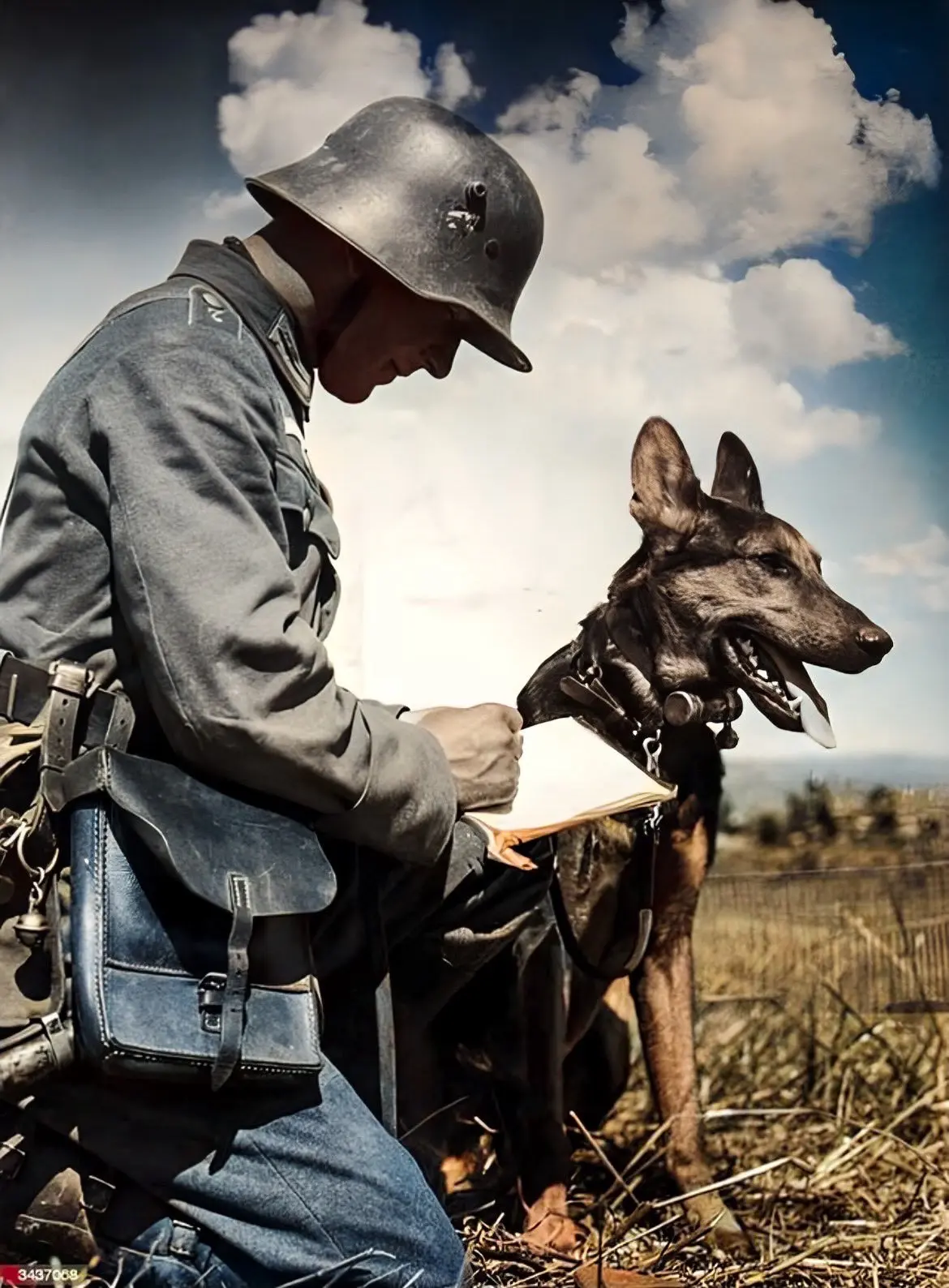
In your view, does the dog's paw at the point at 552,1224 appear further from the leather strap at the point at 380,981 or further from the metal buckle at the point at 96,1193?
the metal buckle at the point at 96,1193

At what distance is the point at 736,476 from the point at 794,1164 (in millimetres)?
1538

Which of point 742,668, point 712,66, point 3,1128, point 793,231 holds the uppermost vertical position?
point 712,66

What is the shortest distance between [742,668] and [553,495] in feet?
1.95

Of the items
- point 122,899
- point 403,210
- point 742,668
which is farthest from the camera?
point 742,668

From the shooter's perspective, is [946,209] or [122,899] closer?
[122,899]

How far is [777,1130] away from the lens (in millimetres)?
3654

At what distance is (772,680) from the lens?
3592 mm

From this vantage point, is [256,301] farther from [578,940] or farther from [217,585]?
[578,940]

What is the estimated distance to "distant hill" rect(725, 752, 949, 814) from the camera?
12.0 feet

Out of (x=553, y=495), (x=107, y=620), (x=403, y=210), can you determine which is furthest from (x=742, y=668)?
(x=107, y=620)

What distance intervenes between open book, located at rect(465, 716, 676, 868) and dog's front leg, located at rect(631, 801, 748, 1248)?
94cm

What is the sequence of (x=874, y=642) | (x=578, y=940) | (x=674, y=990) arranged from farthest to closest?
(x=674, y=990) < (x=874, y=642) < (x=578, y=940)

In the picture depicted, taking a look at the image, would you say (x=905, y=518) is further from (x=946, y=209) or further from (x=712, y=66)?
(x=712, y=66)

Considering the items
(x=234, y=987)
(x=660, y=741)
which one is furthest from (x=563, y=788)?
(x=660, y=741)
